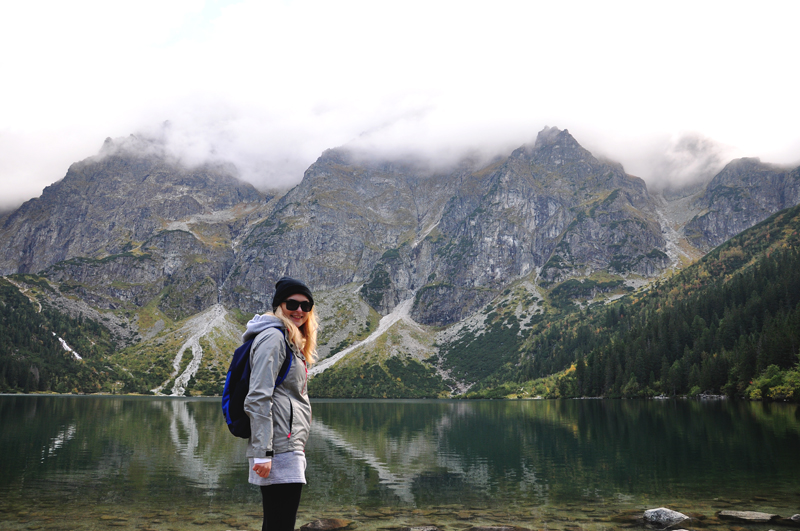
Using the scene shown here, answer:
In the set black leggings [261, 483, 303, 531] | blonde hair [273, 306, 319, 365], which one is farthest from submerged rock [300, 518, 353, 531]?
blonde hair [273, 306, 319, 365]

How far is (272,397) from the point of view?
6059 millimetres

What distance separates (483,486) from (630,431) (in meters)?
28.8

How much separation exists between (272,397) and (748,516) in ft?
59.5

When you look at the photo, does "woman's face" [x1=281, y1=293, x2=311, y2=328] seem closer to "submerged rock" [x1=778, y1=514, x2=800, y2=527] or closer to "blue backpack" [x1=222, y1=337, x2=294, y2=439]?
"blue backpack" [x1=222, y1=337, x2=294, y2=439]

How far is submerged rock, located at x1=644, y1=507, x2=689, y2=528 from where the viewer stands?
1579 cm

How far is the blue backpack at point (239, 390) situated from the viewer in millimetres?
6004

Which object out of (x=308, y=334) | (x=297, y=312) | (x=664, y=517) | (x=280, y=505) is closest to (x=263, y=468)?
(x=280, y=505)

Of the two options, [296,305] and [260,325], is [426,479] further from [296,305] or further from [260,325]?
[260,325]

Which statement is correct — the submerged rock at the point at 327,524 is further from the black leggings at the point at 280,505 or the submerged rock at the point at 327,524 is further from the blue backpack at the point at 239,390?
the blue backpack at the point at 239,390

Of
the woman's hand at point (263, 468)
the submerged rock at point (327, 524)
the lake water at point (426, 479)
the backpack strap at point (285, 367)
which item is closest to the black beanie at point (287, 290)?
the backpack strap at point (285, 367)

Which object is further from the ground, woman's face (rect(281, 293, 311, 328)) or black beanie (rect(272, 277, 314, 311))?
black beanie (rect(272, 277, 314, 311))

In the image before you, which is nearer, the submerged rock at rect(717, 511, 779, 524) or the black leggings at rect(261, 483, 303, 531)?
the black leggings at rect(261, 483, 303, 531)

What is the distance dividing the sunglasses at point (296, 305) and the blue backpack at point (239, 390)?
3.02ft

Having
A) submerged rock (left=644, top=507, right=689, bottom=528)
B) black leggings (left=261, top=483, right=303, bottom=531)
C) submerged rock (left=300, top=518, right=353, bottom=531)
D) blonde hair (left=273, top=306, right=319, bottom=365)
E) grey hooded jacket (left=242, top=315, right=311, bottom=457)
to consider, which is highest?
blonde hair (left=273, top=306, right=319, bottom=365)
